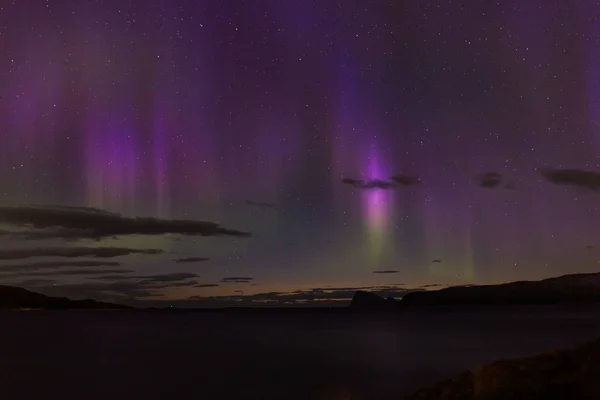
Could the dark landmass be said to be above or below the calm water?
above

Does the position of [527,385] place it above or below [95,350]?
above

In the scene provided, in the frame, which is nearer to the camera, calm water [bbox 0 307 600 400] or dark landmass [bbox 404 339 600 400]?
dark landmass [bbox 404 339 600 400]

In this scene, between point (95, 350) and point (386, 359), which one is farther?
point (95, 350)

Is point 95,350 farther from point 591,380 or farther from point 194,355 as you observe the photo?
point 591,380

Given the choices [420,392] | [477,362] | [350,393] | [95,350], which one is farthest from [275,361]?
[420,392]

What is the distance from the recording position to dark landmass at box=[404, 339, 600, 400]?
21.3m

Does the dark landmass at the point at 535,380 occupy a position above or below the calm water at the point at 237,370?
above

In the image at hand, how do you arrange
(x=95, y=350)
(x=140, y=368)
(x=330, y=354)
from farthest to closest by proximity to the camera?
1. (x=95, y=350)
2. (x=330, y=354)
3. (x=140, y=368)

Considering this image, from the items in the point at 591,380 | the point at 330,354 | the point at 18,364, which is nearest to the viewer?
the point at 591,380

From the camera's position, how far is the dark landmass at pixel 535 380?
21.3m

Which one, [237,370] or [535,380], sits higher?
[535,380]

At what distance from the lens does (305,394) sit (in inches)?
1708

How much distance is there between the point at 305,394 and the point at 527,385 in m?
23.6

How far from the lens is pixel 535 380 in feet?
75.7
